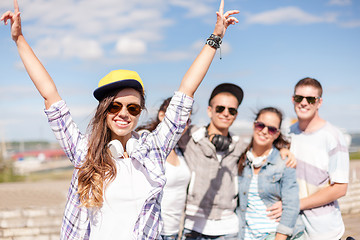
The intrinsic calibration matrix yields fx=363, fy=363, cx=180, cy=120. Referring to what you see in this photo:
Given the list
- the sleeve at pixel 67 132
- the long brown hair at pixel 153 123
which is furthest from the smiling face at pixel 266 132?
the sleeve at pixel 67 132

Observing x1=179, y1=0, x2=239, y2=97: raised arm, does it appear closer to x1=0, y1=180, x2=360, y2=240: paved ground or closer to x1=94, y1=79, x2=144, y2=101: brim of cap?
x1=94, y1=79, x2=144, y2=101: brim of cap

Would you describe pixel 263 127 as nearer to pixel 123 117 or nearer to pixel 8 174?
pixel 123 117

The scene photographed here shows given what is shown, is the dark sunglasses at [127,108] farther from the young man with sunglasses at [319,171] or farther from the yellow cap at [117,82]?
the young man with sunglasses at [319,171]

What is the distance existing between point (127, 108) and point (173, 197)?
4.35 feet

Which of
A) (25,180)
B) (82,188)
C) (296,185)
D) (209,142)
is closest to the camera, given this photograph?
(82,188)

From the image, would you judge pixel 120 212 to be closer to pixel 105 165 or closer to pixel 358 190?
pixel 105 165

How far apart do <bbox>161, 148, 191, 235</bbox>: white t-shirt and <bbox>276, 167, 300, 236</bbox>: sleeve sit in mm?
889

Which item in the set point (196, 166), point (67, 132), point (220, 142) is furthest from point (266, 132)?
point (67, 132)

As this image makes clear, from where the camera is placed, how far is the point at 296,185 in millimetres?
3193

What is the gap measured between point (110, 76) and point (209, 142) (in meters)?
1.51

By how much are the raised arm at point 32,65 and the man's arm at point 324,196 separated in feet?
7.48

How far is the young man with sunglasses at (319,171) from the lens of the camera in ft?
10.4

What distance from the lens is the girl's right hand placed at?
212 centimetres

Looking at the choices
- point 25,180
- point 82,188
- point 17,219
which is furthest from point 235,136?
point 25,180
